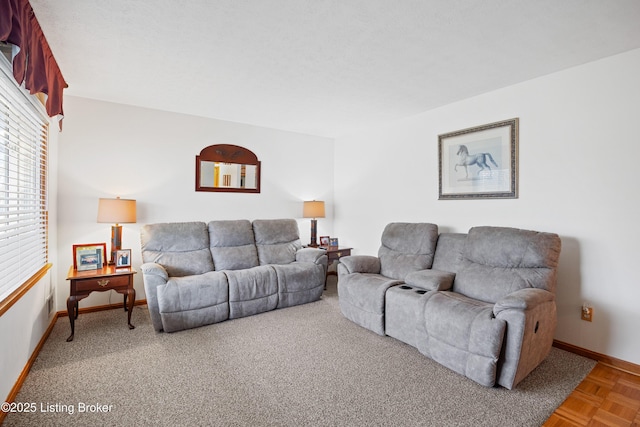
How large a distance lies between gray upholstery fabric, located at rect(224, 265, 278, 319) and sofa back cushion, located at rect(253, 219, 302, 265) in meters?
0.48

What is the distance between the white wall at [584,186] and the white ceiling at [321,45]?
186mm

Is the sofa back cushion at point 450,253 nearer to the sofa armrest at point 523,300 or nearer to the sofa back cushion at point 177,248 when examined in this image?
the sofa armrest at point 523,300

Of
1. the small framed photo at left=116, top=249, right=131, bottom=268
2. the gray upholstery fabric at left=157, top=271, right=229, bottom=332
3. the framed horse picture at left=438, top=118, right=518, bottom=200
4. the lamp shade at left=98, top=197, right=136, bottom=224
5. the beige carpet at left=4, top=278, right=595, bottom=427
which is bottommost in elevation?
the beige carpet at left=4, top=278, right=595, bottom=427

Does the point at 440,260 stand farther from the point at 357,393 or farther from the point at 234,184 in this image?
the point at 234,184

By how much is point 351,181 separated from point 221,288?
8.90ft

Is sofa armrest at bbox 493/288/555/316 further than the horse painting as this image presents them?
No

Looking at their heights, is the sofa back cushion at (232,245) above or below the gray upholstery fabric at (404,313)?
above

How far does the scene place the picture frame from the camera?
3109mm

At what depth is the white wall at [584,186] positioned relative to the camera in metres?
2.41

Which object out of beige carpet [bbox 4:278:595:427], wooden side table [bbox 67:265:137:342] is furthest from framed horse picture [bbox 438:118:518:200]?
wooden side table [bbox 67:265:137:342]

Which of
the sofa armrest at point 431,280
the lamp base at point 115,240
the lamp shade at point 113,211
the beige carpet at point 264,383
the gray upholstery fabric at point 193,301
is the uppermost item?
the lamp shade at point 113,211

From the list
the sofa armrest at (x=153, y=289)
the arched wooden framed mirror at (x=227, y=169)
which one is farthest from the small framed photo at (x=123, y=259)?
the arched wooden framed mirror at (x=227, y=169)

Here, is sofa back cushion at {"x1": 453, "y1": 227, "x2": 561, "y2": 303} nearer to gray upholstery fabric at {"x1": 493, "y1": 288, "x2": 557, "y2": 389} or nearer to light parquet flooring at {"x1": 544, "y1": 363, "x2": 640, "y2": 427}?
gray upholstery fabric at {"x1": 493, "y1": 288, "x2": 557, "y2": 389}

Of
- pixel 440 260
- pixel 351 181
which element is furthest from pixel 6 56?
pixel 351 181
